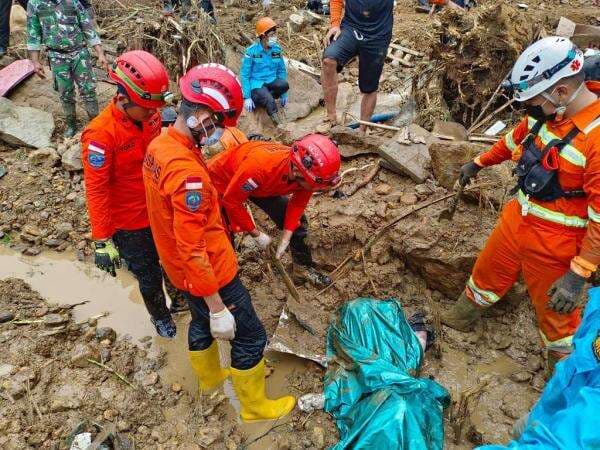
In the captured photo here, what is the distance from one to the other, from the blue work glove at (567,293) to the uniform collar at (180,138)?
2.11m

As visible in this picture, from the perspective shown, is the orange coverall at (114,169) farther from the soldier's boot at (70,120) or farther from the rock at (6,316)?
the soldier's boot at (70,120)

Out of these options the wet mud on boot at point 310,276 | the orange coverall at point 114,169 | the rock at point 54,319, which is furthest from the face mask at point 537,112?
the rock at point 54,319

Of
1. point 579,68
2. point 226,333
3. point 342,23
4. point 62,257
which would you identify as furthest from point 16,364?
point 342,23

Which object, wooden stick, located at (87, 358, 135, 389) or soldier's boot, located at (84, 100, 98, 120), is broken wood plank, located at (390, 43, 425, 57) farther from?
wooden stick, located at (87, 358, 135, 389)

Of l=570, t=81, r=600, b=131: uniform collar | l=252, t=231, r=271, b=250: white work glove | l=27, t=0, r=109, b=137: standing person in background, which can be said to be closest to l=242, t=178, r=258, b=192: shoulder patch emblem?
l=252, t=231, r=271, b=250: white work glove

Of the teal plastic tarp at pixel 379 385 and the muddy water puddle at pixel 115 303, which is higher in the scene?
the teal plastic tarp at pixel 379 385

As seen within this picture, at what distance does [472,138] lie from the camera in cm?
506

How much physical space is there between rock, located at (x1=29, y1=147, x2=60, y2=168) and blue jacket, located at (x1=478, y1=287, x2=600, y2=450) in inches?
203

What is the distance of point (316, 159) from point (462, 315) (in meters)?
1.67

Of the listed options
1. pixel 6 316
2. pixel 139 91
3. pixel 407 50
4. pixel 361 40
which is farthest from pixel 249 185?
pixel 407 50

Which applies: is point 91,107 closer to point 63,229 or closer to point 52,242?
point 63,229

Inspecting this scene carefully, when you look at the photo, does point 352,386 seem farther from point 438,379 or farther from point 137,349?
point 137,349

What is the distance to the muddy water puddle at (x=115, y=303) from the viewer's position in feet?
11.7

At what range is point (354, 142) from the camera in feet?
16.5
